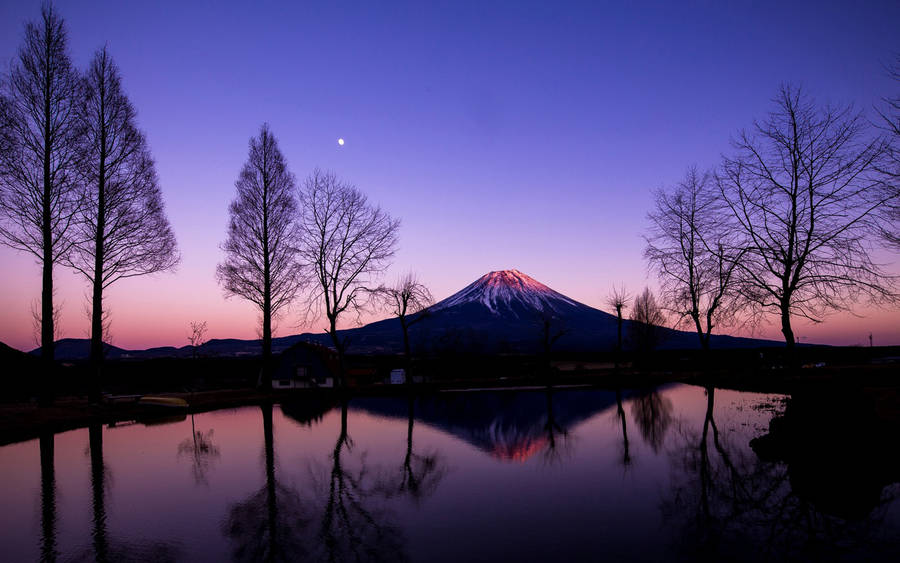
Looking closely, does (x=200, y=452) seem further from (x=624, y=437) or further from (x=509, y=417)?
(x=624, y=437)

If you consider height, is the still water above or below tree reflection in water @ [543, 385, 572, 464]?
above

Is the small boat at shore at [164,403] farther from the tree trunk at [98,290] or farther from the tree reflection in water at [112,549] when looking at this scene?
the tree reflection in water at [112,549]

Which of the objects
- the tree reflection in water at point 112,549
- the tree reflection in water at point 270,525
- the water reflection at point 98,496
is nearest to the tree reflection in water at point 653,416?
the tree reflection in water at point 270,525

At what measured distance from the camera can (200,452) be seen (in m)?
15.8

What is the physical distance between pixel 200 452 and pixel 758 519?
14.3m

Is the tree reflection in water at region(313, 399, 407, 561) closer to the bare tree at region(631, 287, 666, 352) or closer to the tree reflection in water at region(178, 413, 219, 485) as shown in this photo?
the tree reflection in water at region(178, 413, 219, 485)

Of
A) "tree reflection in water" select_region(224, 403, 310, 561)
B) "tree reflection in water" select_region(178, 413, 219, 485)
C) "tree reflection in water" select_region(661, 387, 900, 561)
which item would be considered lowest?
"tree reflection in water" select_region(178, 413, 219, 485)

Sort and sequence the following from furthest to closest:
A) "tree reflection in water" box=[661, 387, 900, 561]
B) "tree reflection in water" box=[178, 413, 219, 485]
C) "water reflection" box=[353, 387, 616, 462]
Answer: "water reflection" box=[353, 387, 616, 462], "tree reflection in water" box=[178, 413, 219, 485], "tree reflection in water" box=[661, 387, 900, 561]

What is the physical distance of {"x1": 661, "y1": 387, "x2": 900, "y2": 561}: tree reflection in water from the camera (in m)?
7.11

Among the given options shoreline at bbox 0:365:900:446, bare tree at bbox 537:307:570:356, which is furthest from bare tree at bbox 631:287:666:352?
shoreline at bbox 0:365:900:446

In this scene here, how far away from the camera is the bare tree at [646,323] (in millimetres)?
84312

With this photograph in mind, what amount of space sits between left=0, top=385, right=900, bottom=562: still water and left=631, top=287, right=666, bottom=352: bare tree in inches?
2676

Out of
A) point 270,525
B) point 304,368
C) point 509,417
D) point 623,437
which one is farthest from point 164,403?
point 304,368

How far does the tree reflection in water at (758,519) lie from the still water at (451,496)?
0.04 metres
